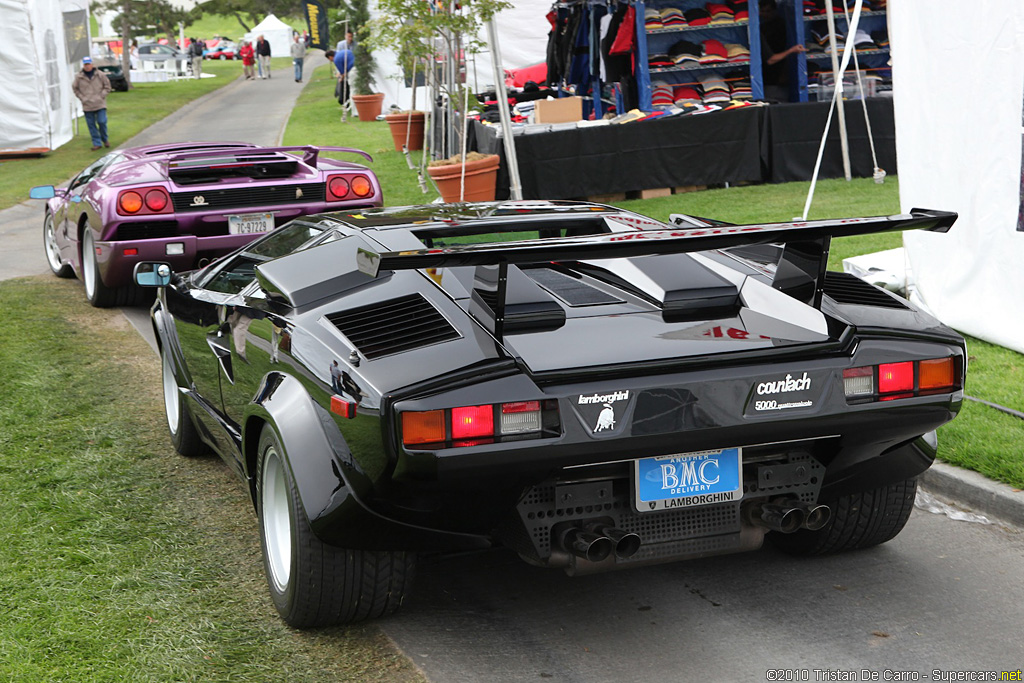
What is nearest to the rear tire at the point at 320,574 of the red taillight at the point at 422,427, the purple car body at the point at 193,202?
the red taillight at the point at 422,427

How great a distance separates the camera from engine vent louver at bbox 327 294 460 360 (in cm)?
300

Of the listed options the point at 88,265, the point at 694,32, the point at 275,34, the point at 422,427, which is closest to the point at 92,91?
the point at 694,32

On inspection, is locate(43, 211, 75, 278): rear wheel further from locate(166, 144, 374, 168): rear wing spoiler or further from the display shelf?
the display shelf

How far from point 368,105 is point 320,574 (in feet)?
90.7

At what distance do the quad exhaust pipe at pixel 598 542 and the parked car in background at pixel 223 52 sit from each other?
88567 millimetres

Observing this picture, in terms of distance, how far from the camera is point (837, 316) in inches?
130

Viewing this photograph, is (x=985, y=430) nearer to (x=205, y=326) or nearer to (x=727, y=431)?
(x=727, y=431)

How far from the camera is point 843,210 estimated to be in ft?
39.0

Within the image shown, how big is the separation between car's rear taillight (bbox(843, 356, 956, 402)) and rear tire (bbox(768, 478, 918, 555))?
68 centimetres

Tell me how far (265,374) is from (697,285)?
57.1 inches

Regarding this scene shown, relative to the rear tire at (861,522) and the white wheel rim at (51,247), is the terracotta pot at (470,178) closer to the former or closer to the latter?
the white wheel rim at (51,247)

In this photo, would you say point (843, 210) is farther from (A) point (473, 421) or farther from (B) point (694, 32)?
(A) point (473, 421)

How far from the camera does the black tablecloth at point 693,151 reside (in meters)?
13.4

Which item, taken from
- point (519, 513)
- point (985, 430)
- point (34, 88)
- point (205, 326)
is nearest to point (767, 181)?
point (985, 430)
